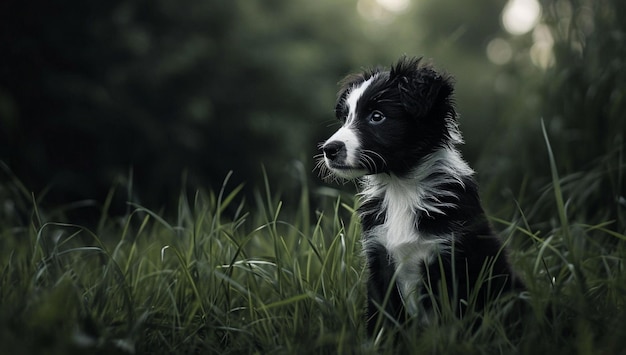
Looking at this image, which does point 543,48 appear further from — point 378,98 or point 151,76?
point 151,76

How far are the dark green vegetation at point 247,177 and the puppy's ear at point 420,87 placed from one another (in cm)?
57

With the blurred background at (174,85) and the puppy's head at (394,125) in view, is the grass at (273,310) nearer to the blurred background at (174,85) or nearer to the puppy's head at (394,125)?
the puppy's head at (394,125)

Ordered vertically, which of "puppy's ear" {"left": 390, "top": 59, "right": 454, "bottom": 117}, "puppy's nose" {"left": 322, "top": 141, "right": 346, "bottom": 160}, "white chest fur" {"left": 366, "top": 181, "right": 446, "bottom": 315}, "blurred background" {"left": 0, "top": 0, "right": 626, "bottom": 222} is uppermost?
"puppy's ear" {"left": 390, "top": 59, "right": 454, "bottom": 117}

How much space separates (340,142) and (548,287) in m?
1.15

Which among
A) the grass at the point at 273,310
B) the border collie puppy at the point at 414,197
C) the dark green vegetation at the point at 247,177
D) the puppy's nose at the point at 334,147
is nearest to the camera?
the grass at the point at 273,310

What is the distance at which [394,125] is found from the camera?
3334 millimetres

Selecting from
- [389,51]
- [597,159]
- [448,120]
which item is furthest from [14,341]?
[389,51]

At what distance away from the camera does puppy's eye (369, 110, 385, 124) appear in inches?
133

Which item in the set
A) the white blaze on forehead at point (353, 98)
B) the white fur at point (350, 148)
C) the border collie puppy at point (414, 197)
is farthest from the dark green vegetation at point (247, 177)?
the white blaze on forehead at point (353, 98)

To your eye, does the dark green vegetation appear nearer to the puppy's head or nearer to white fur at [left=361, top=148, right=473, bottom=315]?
white fur at [left=361, top=148, right=473, bottom=315]

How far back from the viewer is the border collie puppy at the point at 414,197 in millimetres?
3018

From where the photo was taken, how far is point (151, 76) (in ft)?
39.0

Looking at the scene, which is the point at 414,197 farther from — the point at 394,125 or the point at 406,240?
the point at 394,125

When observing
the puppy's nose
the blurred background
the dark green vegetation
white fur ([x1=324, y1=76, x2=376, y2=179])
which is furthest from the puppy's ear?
the blurred background
